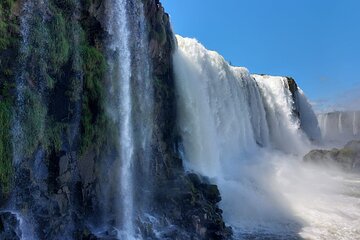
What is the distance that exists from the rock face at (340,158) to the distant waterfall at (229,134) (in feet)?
11.5

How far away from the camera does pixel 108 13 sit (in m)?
15.6

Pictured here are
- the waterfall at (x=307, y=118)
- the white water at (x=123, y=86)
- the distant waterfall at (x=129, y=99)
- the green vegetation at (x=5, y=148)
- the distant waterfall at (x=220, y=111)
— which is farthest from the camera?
the waterfall at (x=307, y=118)

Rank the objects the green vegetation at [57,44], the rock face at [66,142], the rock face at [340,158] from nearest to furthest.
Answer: the rock face at [66,142]
the green vegetation at [57,44]
the rock face at [340,158]

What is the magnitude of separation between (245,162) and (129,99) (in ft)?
47.6

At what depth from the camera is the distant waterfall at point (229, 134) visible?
1997 centimetres

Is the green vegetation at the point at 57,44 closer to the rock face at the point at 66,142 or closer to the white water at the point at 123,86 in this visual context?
the rock face at the point at 66,142

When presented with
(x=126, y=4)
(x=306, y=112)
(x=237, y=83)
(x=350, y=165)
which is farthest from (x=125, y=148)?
(x=306, y=112)

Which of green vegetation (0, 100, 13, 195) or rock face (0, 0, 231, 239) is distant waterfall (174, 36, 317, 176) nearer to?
rock face (0, 0, 231, 239)

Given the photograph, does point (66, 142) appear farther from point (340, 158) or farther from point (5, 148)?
point (340, 158)

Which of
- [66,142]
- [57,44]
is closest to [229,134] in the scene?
[66,142]

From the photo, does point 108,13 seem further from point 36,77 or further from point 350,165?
point 350,165

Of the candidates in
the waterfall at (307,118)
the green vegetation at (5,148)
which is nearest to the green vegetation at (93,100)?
the green vegetation at (5,148)

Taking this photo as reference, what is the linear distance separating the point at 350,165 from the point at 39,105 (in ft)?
97.2

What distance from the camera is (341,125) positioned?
63062 mm
